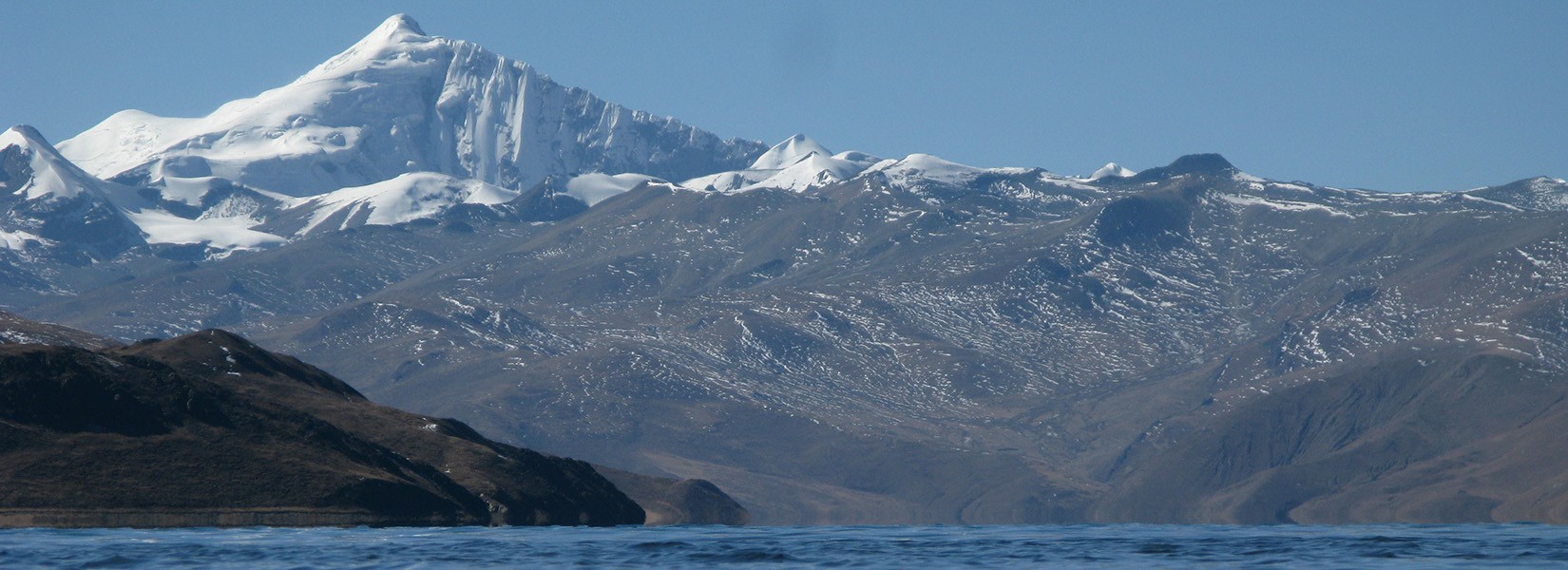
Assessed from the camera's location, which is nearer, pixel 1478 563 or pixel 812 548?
pixel 1478 563

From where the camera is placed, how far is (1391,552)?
158875 millimetres

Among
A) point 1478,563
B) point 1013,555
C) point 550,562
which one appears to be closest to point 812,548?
point 1013,555

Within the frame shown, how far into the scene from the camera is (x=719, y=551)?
168 meters

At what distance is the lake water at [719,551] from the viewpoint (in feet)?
476

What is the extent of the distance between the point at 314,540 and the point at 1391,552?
270ft

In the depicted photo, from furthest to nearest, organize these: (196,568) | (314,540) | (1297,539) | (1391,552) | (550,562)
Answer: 1. (1297,539)
2. (314,540)
3. (1391,552)
4. (550,562)
5. (196,568)

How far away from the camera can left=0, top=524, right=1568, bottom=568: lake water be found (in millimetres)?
145125

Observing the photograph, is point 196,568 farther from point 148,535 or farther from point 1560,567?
point 1560,567

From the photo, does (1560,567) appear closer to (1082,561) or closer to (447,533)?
(1082,561)

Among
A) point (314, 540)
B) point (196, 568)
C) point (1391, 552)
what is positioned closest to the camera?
point (196, 568)

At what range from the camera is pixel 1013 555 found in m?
160

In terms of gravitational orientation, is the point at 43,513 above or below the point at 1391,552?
above

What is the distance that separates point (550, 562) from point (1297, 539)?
237 feet

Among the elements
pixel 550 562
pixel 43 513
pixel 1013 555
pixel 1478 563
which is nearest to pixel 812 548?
pixel 1013 555
